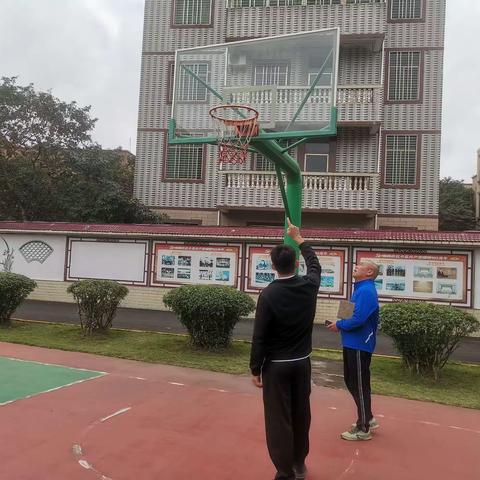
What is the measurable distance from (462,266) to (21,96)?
57.7 feet

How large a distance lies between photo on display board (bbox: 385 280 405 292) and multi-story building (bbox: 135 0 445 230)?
4635mm

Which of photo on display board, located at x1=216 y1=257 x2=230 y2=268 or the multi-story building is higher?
the multi-story building

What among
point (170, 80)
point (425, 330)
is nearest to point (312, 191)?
point (170, 80)

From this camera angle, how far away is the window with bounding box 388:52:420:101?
60.9 feet

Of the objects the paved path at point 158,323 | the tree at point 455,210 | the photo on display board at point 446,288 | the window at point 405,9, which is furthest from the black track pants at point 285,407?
the tree at point 455,210

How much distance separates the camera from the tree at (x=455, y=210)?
33875 mm

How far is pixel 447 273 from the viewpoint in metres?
12.7

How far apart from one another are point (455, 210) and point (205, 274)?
81.8 feet

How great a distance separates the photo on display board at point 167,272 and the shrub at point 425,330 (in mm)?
7827

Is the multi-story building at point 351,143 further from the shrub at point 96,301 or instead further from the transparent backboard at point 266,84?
the transparent backboard at point 266,84

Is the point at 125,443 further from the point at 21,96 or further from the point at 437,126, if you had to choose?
the point at 21,96

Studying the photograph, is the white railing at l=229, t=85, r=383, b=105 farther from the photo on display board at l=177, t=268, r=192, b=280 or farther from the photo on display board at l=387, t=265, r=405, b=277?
the photo on display board at l=177, t=268, r=192, b=280

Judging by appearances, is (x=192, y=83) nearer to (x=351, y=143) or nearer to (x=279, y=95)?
(x=279, y=95)

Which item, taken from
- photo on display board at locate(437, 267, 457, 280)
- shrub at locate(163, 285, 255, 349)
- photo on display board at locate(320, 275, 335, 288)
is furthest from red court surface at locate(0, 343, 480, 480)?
photo on display board at locate(437, 267, 457, 280)
